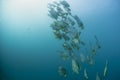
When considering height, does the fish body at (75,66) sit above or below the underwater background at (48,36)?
Result: below

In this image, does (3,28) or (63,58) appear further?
(3,28)

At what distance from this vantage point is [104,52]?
3.28 metres

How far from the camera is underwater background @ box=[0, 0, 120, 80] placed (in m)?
3.26

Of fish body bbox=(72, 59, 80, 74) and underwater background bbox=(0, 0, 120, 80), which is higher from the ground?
underwater background bbox=(0, 0, 120, 80)

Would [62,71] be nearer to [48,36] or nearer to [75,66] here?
[75,66]

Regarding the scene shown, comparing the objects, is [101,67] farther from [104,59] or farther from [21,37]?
[21,37]

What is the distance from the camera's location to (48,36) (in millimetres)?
A: 3262

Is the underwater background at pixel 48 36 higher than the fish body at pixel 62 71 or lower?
higher

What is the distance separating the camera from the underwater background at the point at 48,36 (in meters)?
3.26

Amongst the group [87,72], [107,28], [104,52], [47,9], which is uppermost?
[47,9]

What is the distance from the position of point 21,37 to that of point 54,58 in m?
0.57

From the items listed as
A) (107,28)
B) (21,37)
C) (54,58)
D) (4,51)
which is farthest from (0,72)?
(107,28)

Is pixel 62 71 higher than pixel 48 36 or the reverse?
the reverse

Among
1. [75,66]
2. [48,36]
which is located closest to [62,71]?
[75,66]
